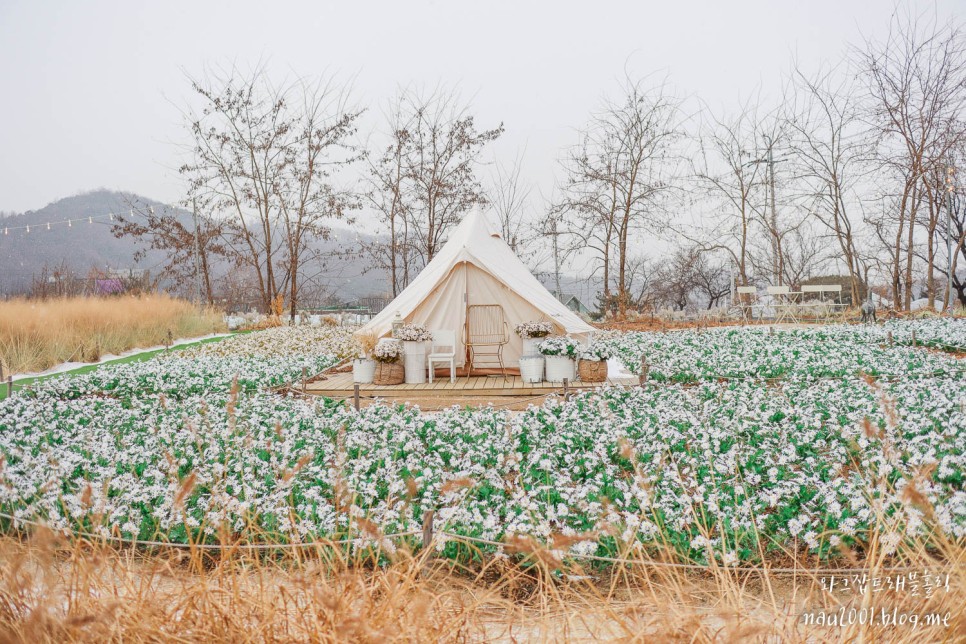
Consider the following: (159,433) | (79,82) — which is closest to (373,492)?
A: (159,433)

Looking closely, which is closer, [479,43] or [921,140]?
[479,43]

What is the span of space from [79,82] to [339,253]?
29.5ft

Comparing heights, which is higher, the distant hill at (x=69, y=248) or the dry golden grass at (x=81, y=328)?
the distant hill at (x=69, y=248)

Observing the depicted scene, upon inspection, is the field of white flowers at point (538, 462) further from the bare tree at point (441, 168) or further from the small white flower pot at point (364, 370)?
the bare tree at point (441, 168)

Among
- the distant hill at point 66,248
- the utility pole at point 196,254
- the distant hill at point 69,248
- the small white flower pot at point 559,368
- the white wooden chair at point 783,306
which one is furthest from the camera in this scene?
the distant hill at point 66,248

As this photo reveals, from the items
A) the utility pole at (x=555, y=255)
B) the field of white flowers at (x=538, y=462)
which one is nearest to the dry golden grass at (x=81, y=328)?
the field of white flowers at (x=538, y=462)

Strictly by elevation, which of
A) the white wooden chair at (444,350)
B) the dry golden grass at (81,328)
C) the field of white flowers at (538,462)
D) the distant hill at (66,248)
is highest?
the distant hill at (66,248)

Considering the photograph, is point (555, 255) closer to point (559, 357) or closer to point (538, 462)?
point (559, 357)

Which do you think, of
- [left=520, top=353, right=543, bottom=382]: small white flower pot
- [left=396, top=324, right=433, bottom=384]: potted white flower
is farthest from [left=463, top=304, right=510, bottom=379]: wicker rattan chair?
[left=520, top=353, right=543, bottom=382]: small white flower pot

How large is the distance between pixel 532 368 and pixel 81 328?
9.73m

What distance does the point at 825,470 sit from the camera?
428cm

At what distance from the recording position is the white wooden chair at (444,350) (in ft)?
28.4

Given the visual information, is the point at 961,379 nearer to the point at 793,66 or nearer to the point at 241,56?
the point at 793,66

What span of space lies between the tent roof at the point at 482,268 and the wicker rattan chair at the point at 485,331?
0.56m
